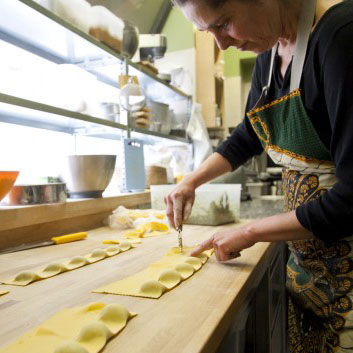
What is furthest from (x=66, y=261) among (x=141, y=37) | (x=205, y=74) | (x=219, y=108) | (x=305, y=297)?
(x=219, y=108)

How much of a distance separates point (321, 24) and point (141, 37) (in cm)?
188

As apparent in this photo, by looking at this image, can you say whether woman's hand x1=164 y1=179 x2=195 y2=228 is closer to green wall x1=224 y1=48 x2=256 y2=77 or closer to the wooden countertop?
the wooden countertop

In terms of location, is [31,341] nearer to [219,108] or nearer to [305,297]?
[305,297]

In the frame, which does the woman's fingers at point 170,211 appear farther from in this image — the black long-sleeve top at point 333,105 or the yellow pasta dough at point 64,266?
the black long-sleeve top at point 333,105

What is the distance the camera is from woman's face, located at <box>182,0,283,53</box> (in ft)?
2.52

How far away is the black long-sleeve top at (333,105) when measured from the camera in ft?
2.12

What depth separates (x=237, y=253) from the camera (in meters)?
0.86

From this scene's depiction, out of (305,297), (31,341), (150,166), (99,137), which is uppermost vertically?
(99,137)

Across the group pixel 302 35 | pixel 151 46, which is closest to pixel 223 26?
pixel 302 35

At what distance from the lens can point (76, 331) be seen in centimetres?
51

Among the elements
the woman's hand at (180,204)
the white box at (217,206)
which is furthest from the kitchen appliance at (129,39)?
the woman's hand at (180,204)

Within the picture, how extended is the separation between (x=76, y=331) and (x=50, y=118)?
1221 mm

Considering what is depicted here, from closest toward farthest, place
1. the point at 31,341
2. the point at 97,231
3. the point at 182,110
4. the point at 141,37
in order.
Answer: the point at 31,341
the point at 97,231
the point at 141,37
the point at 182,110

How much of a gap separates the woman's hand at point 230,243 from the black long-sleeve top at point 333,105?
138mm
